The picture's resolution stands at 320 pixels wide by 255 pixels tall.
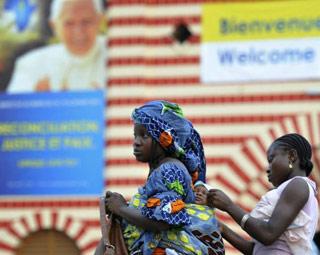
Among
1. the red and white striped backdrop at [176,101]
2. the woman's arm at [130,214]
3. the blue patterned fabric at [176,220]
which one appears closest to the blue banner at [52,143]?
the red and white striped backdrop at [176,101]

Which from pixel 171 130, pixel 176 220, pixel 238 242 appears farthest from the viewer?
pixel 238 242

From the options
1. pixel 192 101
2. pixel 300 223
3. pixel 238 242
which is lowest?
pixel 192 101

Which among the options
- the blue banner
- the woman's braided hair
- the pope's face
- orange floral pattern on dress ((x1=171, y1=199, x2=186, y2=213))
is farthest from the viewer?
the pope's face

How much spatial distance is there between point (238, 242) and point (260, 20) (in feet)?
27.5

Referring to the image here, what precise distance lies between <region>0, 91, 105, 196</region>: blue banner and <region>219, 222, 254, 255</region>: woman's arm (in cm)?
828

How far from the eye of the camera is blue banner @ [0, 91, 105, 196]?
1355cm

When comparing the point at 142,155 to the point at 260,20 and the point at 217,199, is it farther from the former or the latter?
the point at 260,20

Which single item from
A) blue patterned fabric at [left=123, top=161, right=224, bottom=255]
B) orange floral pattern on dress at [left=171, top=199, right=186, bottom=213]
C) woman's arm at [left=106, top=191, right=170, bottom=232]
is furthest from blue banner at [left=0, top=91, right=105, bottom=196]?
orange floral pattern on dress at [left=171, top=199, right=186, bottom=213]

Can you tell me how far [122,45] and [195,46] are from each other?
97 centimetres

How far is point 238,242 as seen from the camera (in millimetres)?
5164

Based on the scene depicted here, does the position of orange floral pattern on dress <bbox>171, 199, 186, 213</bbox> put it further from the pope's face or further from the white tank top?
the pope's face

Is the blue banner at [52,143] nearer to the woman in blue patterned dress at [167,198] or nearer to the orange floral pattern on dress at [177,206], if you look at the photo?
the woman in blue patterned dress at [167,198]

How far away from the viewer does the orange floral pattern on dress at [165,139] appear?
15.4 feet

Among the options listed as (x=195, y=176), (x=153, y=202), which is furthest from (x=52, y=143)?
(x=153, y=202)
